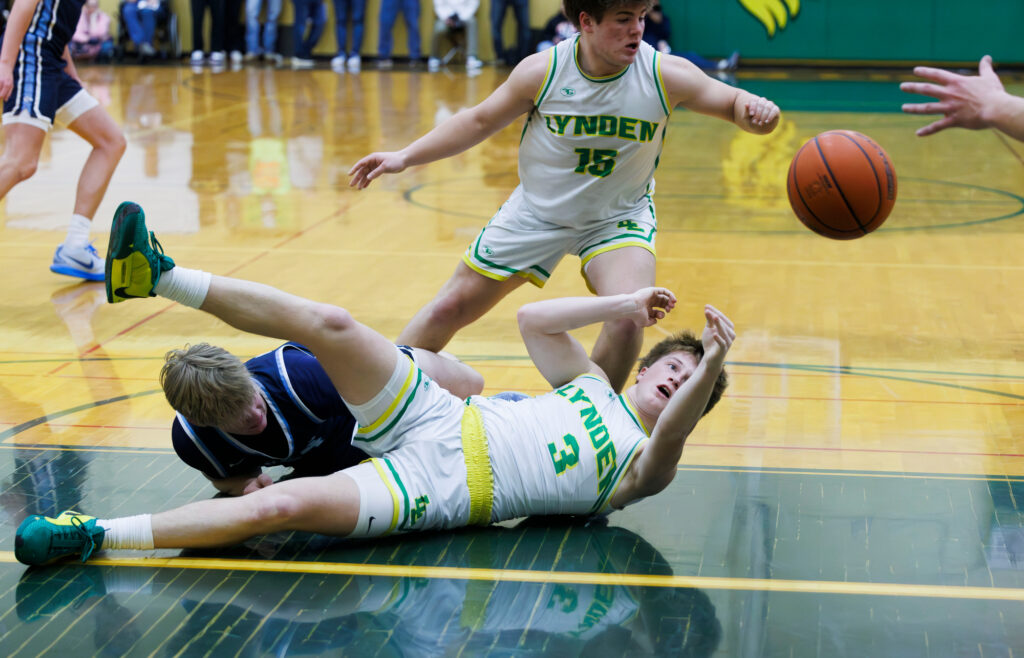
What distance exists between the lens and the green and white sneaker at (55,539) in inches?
135

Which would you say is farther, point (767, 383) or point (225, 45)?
point (225, 45)

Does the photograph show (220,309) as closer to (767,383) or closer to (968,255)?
(767,383)

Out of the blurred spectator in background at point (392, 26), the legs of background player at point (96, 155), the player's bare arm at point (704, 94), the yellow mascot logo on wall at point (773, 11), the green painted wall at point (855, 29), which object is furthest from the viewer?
the blurred spectator in background at point (392, 26)

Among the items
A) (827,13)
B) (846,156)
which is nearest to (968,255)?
(846,156)

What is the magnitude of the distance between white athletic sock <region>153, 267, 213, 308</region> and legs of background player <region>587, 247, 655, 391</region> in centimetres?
150

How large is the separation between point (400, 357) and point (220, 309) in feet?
1.88

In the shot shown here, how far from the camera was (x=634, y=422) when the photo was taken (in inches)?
152

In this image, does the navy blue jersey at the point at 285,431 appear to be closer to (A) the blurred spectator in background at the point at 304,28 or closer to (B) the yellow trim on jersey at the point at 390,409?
(B) the yellow trim on jersey at the point at 390,409

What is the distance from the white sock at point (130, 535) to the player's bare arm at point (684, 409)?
1.48m

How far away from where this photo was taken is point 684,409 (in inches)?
138

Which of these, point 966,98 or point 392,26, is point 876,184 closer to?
point 966,98

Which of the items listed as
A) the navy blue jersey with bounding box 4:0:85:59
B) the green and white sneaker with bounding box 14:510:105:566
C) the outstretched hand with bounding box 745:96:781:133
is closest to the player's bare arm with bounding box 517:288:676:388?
the outstretched hand with bounding box 745:96:781:133

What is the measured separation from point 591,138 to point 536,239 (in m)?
0.45

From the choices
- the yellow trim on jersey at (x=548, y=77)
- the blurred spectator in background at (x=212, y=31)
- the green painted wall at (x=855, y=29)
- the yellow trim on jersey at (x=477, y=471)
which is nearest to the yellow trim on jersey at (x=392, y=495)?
the yellow trim on jersey at (x=477, y=471)
